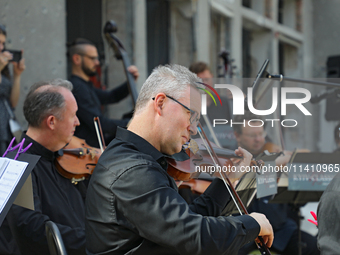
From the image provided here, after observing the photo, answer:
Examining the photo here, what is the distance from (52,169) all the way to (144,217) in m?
Result: 1.09

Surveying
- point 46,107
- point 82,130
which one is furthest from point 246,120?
point 82,130

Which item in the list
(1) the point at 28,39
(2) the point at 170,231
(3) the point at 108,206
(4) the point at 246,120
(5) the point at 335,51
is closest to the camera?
(2) the point at 170,231

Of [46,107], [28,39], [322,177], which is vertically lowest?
[322,177]

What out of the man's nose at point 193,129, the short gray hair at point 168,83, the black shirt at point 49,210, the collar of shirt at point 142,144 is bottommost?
the black shirt at point 49,210

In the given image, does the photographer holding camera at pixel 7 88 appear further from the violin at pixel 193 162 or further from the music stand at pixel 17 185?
the violin at pixel 193 162

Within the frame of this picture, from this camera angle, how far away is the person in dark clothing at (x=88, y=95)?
3049 millimetres

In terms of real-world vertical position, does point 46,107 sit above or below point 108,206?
above

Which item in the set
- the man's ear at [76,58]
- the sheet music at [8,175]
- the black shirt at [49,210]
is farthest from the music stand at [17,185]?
the man's ear at [76,58]

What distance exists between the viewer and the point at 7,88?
309cm

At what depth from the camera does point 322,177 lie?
1895 millimetres

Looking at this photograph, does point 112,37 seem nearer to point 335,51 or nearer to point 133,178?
point 133,178

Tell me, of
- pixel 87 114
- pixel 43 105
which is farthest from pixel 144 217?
pixel 87 114

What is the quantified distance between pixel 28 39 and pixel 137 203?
291cm

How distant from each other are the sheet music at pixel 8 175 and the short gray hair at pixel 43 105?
1.99 feet
